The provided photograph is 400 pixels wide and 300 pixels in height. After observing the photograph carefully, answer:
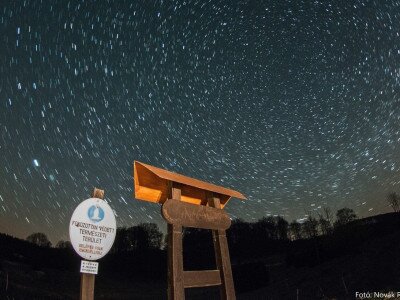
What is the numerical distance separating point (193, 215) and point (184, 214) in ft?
0.85

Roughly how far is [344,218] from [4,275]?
2546 inches

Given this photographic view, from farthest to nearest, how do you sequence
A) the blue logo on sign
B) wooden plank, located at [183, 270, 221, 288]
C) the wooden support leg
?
wooden plank, located at [183, 270, 221, 288]
the wooden support leg
the blue logo on sign

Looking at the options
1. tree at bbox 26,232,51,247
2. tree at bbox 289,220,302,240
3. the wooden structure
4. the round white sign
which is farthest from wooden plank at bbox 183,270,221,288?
tree at bbox 26,232,51,247

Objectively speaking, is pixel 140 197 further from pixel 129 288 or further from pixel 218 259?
pixel 129 288

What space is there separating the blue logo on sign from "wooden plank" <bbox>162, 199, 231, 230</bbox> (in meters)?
0.93

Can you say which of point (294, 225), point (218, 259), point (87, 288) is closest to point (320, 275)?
point (218, 259)

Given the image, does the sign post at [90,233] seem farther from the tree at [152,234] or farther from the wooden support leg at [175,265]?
the tree at [152,234]

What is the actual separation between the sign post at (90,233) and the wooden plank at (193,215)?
879 millimetres

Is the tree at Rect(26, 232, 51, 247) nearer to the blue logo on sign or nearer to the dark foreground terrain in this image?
the dark foreground terrain

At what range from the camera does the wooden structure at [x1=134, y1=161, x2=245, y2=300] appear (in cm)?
490

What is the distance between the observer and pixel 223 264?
587 centimetres

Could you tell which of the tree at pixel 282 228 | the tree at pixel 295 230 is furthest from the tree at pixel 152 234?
the tree at pixel 295 230

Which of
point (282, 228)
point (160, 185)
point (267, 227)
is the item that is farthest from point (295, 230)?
point (160, 185)

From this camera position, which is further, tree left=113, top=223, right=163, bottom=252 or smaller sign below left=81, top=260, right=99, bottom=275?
tree left=113, top=223, right=163, bottom=252
